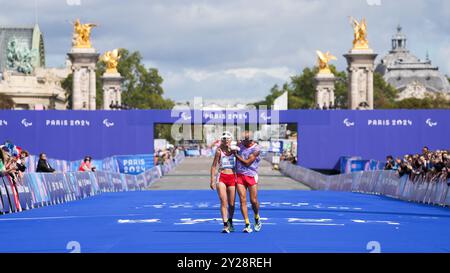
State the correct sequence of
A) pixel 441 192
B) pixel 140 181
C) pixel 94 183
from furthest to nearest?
pixel 140 181, pixel 94 183, pixel 441 192

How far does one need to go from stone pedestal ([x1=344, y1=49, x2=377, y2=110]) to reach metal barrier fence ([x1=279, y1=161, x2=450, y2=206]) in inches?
1539

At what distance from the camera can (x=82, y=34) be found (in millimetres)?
103062

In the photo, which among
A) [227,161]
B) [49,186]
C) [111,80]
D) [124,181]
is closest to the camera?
[227,161]

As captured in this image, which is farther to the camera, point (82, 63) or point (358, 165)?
point (82, 63)

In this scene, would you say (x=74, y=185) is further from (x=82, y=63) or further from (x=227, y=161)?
(x=82, y=63)

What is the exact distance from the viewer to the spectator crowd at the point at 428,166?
31837 millimetres

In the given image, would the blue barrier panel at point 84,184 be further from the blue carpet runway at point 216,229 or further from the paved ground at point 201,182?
the paved ground at point 201,182

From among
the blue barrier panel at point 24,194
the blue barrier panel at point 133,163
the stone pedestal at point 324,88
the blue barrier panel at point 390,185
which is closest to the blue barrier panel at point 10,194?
the blue barrier panel at point 24,194

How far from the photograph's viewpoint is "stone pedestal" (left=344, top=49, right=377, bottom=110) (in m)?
98.9

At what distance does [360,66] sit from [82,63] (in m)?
26.9

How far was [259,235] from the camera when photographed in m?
19.0

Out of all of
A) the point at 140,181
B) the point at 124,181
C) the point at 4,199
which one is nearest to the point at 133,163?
the point at 140,181

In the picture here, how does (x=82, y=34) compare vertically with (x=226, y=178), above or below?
above

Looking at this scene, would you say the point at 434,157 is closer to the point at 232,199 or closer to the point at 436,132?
the point at 232,199
